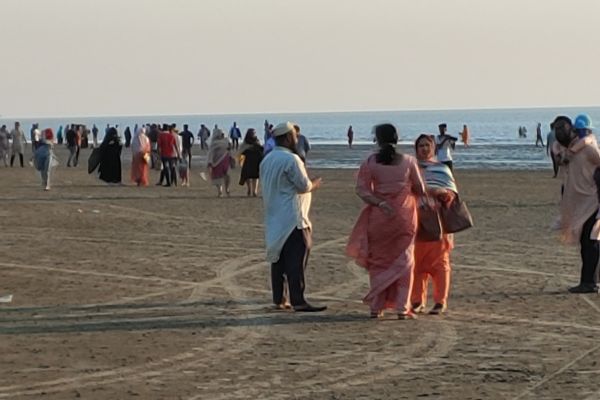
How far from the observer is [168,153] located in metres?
32.4

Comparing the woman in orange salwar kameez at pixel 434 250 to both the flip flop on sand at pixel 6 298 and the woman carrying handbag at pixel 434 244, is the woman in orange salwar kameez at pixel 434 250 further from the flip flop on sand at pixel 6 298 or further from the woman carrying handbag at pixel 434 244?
the flip flop on sand at pixel 6 298

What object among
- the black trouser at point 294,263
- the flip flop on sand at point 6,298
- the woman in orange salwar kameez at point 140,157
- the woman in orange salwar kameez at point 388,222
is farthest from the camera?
the woman in orange salwar kameez at point 140,157

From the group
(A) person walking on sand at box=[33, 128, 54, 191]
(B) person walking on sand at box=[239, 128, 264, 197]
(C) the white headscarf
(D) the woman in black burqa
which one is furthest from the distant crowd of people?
(C) the white headscarf

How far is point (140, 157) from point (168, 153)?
1.20 metres

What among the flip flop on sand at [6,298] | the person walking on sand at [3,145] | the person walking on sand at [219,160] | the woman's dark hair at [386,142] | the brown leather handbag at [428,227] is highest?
the woman's dark hair at [386,142]

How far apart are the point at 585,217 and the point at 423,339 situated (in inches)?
130

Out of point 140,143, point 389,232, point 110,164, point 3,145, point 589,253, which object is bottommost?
point 3,145

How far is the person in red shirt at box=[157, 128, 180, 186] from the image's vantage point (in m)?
31.9

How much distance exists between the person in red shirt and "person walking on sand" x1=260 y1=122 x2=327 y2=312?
1971 cm

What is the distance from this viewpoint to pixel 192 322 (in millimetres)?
11719

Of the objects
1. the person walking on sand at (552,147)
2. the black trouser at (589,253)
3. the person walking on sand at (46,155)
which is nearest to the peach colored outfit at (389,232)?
the black trouser at (589,253)

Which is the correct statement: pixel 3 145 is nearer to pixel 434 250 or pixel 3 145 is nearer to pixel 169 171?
pixel 169 171

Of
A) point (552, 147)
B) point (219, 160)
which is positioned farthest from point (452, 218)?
point (219, 160)

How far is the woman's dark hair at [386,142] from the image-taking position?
1163cm
